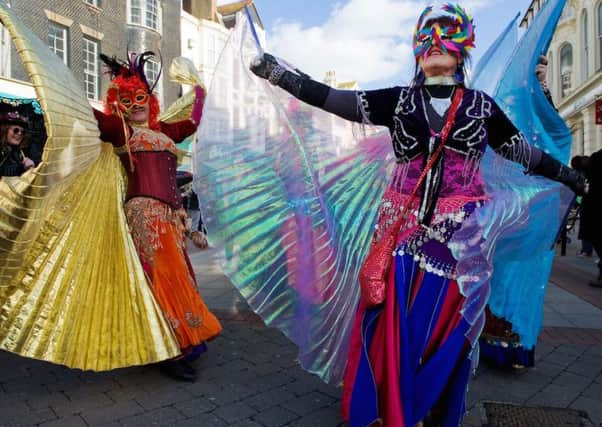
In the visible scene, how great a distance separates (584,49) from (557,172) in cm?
2112

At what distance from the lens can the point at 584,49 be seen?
19.5 m

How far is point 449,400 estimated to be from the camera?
1903 millimetres

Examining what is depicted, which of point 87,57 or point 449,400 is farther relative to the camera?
point 87,57

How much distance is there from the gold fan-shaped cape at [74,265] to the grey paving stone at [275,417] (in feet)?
2.05

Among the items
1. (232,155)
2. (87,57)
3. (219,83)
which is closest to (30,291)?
(232,155)

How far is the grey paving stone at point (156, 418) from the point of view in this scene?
7.52 feet

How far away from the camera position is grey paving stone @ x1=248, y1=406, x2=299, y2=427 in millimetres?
2297

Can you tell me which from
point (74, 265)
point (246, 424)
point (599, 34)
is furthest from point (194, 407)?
point (599, 34)

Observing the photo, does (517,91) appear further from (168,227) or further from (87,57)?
(87,57)

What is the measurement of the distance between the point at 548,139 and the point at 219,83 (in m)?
1.81

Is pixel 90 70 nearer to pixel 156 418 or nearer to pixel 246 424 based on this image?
pixel 156 418

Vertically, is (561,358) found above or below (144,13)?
below

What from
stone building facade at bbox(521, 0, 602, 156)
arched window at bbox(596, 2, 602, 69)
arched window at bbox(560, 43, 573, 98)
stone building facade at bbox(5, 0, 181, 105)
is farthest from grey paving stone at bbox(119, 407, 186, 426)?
arched window at bbox(560, 43, 573, 98)

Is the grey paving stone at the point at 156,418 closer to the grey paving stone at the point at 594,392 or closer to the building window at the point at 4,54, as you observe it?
the grey paving stone at the point at 594,392
